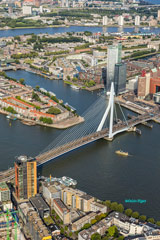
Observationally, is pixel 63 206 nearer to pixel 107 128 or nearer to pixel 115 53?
pixel 107 128

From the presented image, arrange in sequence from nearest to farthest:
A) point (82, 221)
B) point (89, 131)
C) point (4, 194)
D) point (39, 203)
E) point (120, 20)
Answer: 1. point (82, 221)
2. point (39, 203)
3. point (4, 194)
4. point (89, 131)
5. point (120, 20)

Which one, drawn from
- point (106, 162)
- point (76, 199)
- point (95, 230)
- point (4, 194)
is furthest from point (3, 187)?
point (106, 162)

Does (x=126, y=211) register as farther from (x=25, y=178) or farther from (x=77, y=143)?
(x=77, y=143)

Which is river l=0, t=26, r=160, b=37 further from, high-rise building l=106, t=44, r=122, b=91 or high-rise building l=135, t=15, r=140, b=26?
high-rise building l=106, t=44, r=122, b=91

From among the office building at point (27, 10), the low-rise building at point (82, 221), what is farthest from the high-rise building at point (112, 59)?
the office building at point (27, 10)

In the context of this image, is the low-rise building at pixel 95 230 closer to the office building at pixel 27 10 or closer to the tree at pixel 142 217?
the tree at pixel 142 217

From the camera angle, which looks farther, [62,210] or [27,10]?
[27,10]
